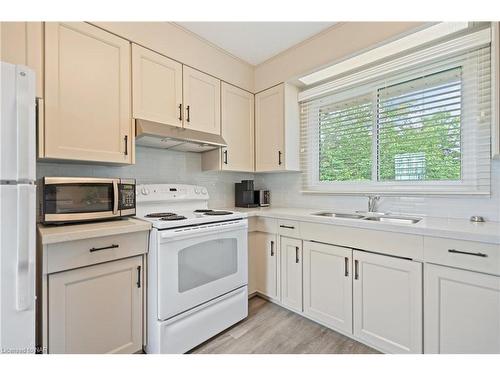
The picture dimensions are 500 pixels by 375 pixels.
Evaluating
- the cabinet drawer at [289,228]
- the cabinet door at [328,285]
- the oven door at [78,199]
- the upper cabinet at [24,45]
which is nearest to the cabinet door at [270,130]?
the cabinet drawer at [289,228]

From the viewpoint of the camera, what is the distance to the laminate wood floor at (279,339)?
1.61 meters

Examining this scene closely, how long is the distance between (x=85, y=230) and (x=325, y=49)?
221 centimetres

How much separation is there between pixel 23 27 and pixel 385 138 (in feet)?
8.61

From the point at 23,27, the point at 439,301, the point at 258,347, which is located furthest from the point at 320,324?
the point at 23,27

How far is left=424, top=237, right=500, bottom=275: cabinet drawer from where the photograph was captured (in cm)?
116

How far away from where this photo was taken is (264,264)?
2.27 meters

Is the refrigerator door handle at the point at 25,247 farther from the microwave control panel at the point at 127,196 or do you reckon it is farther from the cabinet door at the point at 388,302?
the cabinet door at the point at 388,302

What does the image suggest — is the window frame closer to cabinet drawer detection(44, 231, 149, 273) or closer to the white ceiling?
the white ceiling

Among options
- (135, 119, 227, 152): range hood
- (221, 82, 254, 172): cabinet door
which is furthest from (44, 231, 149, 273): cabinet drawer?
(221, 82, 254, 172): cabinet door

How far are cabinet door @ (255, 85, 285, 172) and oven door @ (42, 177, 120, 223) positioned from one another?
4.80ft

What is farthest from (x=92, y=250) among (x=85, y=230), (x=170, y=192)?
(x=170, y=192)

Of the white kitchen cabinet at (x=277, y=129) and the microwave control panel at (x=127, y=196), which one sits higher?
the white kitchen cabinet at (x=277, y=129)

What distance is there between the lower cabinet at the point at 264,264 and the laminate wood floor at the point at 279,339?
25cm

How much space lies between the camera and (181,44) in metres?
1.99
